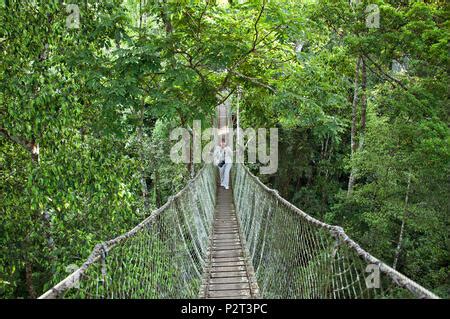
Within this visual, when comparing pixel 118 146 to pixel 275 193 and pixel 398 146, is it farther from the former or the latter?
pixel 398 146

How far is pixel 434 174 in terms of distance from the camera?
17.1 ft

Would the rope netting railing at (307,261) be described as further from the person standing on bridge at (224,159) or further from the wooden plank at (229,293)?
the person standing on bridge at (224,159)

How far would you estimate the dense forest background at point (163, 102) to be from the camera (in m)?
2.91

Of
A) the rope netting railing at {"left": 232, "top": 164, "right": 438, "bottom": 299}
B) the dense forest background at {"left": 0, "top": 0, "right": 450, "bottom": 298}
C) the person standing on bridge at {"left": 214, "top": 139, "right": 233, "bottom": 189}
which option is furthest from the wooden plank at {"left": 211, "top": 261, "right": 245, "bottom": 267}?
the person standing on bridge at {"left": 214, "top": 139, "right": 233, "bottom": 189}

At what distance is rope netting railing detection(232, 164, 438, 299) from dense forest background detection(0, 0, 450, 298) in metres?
1.24

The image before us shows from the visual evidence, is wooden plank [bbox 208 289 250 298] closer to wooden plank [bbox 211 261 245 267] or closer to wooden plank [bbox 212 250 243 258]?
wooden plank [bbox 211 261 245 267]

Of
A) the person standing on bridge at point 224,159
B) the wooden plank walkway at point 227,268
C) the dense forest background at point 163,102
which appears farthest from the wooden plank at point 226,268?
the person standing on bridge at point 224,159

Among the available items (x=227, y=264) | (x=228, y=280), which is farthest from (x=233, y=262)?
(x=228, y=280)

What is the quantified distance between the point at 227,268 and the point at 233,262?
18 centimetres

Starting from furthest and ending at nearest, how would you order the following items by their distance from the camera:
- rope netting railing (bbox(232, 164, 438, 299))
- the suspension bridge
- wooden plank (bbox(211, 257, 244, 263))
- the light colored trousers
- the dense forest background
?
the light colored trousers < wooden plank (bbox(211, 257, 244, 263)) < the dense forest background < the suspension bridge < rope netting railing (bbox(232, 164, 438, 299))

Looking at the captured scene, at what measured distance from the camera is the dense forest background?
291 cm

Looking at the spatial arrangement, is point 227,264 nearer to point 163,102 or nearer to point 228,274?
point 228,274

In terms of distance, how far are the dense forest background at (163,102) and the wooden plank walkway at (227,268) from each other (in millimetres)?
906

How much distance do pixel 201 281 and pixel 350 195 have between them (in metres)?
4.69
